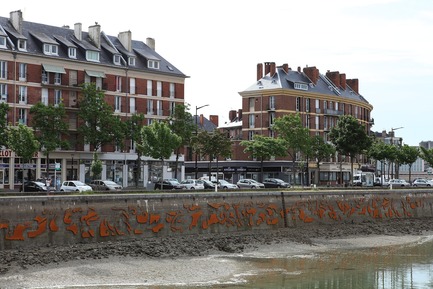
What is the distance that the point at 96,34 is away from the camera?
89.6 metres

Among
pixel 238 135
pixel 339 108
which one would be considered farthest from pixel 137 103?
pixel 339 108

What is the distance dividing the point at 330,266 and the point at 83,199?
14441mm

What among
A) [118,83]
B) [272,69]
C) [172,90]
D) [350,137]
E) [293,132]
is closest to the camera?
[118,83]

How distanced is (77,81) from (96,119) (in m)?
7.46

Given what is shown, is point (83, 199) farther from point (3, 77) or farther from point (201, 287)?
point (3, 77)

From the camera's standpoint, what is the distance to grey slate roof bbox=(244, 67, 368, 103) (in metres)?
114

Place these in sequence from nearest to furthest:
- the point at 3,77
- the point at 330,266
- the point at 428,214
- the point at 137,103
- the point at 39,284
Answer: the point at 39,284
the point at 330,266
the point at 428,214
the point at 3,77
the point at 137,103

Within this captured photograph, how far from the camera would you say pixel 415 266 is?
127ft

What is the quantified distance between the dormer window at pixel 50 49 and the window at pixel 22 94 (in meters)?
5.29

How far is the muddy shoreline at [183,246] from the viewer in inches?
1273

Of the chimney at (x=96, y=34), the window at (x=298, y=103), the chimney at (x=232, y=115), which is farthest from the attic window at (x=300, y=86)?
the chimney at (x=96, y=34)

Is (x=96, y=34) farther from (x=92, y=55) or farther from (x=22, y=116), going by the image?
(x=22, y=116)

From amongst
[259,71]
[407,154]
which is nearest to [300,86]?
[259,71]

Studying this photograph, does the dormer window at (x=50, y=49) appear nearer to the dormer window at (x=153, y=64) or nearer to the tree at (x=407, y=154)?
the dormer window at (x=153, y=64)
